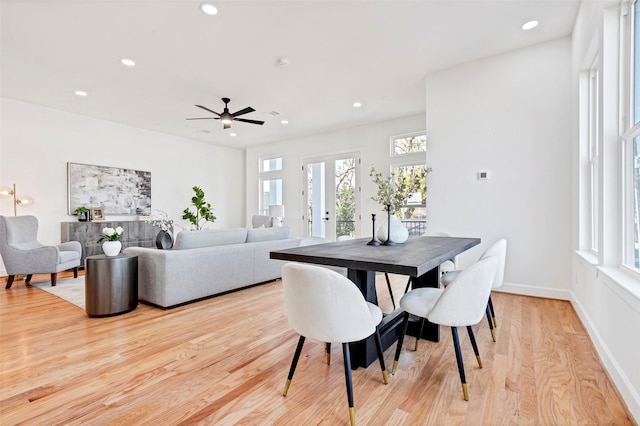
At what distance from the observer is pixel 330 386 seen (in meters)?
1.76

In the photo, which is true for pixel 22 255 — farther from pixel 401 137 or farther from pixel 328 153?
pixel 401 137

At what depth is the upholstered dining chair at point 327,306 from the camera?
4.52 feet

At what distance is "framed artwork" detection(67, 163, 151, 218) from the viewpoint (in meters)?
5.54

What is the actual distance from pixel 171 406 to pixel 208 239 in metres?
2.11

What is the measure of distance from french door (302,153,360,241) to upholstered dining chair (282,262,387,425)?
5060 millimetres

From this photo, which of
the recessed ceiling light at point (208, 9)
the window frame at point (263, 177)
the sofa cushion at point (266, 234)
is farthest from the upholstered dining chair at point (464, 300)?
the window frame at point (263, 177)

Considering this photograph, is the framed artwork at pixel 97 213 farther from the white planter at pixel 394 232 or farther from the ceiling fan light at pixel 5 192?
the white planter at pixel 394 232

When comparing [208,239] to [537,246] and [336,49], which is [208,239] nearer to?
[336,49]

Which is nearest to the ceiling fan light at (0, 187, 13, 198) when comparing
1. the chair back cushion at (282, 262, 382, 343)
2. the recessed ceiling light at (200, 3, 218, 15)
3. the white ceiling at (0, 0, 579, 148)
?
the white ceiling at (0, 0, 579, 148)

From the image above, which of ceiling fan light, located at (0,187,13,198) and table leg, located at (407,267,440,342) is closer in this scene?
table leg, located at (407,267,440,342)

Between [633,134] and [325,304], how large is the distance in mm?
2135

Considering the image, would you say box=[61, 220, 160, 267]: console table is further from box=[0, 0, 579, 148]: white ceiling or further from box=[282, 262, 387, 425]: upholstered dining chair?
box=[282, 262, 387, 425]: upholstered dining chair

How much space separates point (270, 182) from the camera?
8.12 m

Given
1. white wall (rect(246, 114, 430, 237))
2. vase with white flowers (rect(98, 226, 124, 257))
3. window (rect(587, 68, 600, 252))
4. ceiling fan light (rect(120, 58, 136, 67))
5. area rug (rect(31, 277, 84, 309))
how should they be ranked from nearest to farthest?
window (rect(587, 68, 600, 252)), vase with white flowers (rect(98, 226, 124, 257)), area rug (rect(31, 277, 84, 309)), ceiling fan light (rect(120, 58, 136, 67)), white wall (rect(246, 114, 430, 237))
